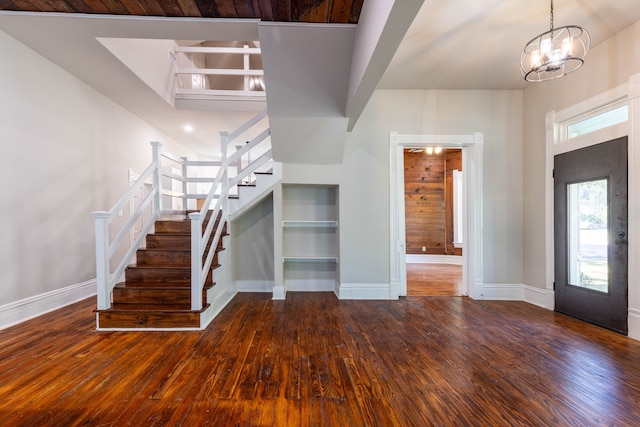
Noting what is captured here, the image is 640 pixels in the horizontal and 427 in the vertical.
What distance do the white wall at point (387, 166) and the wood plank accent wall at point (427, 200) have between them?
3.27 metres

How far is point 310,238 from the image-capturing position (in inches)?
169

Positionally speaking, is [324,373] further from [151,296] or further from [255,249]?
[255,249]

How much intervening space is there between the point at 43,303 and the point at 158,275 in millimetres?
1383

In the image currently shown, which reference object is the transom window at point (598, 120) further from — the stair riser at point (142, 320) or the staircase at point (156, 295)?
the stair riser at point (142, 320)

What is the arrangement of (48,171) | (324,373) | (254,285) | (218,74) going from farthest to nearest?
(218,74) → (254,285) → (48,171) → (324,373)

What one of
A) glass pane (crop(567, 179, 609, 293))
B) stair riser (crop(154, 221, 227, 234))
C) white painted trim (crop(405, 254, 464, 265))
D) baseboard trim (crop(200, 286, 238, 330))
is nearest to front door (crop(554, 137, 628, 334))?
glass pane (crop(567, 179, 609, 293))

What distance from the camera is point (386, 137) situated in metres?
3.84

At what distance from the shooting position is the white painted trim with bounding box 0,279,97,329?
9.11 feet

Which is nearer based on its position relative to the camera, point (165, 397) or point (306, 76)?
point (165, 397)

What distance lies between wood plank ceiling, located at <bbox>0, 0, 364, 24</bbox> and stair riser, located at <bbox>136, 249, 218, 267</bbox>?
2404 millimetres

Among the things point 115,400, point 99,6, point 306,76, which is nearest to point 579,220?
point 306,76

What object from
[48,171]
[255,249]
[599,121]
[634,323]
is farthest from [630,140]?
[48,171]

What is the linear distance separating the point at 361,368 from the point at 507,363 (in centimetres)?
115

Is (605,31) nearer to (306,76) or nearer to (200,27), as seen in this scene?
(306,76)
